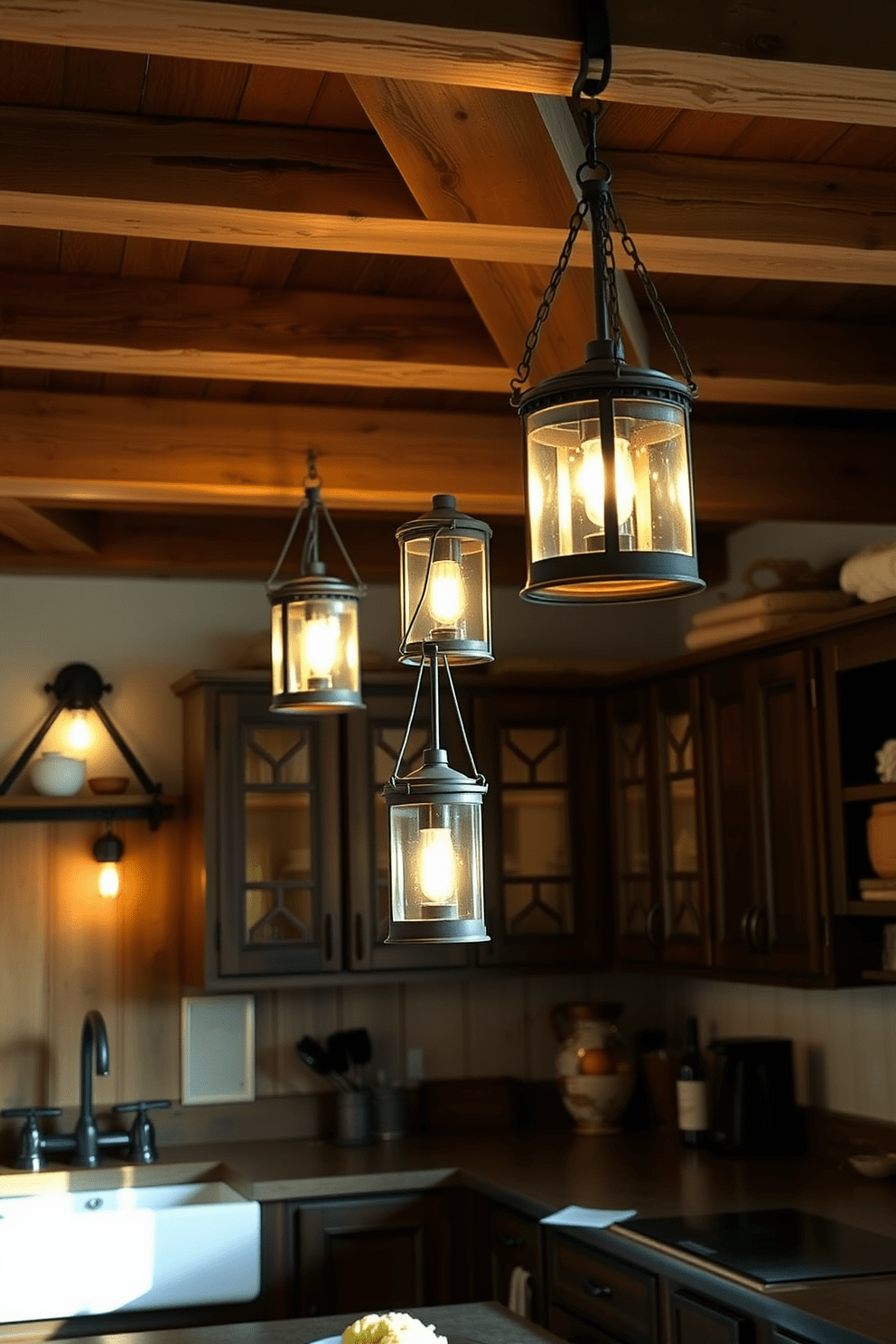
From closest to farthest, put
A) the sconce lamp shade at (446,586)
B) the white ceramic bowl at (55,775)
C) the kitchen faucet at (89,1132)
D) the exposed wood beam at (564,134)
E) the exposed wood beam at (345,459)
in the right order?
the exposed wood beam at (564,134) → the sconce lamp shade at (446,586) → the exposed wood beam at (345,459) → the kitchen faucet at (89,1132) → the white ceramic bowl at (55,775)

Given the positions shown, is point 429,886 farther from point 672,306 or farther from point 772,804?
point 772,804

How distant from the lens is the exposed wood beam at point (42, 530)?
4.17 metres

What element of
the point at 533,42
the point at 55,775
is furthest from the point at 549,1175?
the point at 533,42

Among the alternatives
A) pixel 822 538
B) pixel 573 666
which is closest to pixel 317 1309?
pixel 573 666

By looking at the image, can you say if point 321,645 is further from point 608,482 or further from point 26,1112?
point 26,1112

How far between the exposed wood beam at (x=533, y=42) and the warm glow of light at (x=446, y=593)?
744 mm

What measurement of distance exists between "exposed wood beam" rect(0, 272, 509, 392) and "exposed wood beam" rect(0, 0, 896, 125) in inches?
44.2

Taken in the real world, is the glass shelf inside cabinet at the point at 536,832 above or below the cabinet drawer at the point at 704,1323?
above

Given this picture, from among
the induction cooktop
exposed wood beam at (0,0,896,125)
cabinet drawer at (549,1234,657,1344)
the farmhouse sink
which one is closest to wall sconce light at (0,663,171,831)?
the farmhouse sink

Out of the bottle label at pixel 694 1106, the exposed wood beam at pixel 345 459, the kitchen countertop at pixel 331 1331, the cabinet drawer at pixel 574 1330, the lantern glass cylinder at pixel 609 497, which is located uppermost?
the exposed wood beam at pixel 345 459

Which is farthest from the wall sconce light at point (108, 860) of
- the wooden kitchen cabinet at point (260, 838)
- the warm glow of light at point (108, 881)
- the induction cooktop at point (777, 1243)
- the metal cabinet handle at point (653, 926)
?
the induction cooktop at point (777, 1243)

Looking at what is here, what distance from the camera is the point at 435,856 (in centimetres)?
224

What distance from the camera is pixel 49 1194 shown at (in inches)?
170

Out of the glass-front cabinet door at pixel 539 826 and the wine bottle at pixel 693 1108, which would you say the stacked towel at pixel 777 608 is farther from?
the wine bottle at pixel 693 1108
